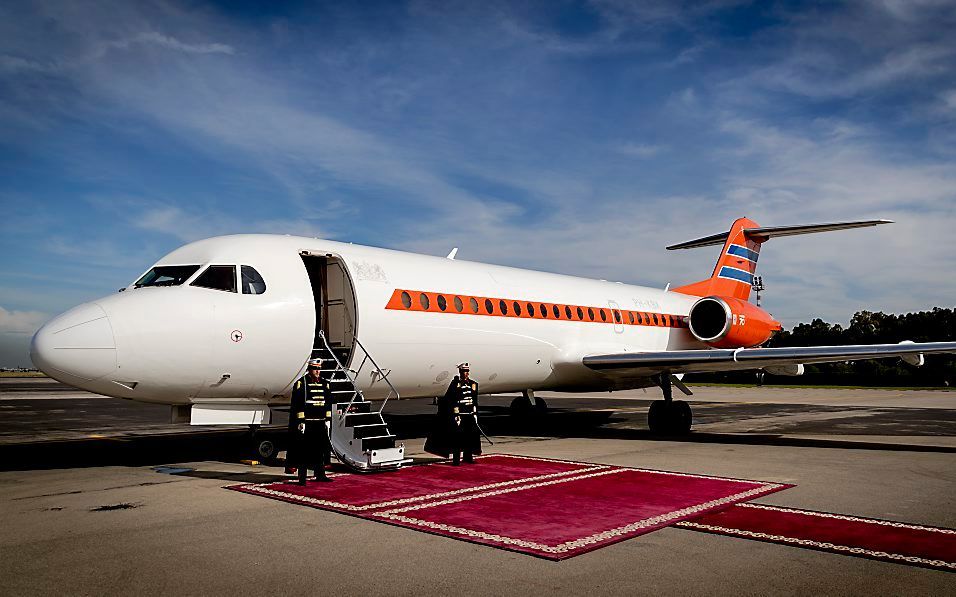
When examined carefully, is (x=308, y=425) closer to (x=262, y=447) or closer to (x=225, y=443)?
(x=262, y=447)

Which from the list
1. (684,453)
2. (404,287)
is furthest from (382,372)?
(684,453)

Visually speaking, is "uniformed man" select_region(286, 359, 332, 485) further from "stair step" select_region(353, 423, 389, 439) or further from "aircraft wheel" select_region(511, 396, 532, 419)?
"aircraft wheel" select_region(511, 396, 532, 419)

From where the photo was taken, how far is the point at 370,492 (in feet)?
27.1

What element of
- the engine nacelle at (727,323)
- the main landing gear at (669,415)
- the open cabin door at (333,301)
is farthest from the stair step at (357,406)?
the engine nacelle at (727,323)

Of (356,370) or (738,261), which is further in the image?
(738,261)

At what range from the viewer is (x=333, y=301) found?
1180 cm

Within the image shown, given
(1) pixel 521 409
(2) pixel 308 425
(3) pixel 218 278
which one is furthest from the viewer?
(1) pixel 521 409

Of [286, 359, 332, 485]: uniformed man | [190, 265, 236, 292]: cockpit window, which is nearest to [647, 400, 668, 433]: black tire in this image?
[286, 359, 332, 485]: uniformed man

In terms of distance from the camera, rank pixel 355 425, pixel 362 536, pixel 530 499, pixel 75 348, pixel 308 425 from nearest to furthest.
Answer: pixel 362 536, pixel 530 499, pixel 75 348, pixel 308 425, pixel 355 425

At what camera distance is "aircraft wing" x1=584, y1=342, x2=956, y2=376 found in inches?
509

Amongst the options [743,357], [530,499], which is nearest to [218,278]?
[530,499]

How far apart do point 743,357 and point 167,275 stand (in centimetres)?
1047

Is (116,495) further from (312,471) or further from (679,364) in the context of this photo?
(679,364)

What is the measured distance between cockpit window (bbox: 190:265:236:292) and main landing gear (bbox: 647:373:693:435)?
974 centimetres
